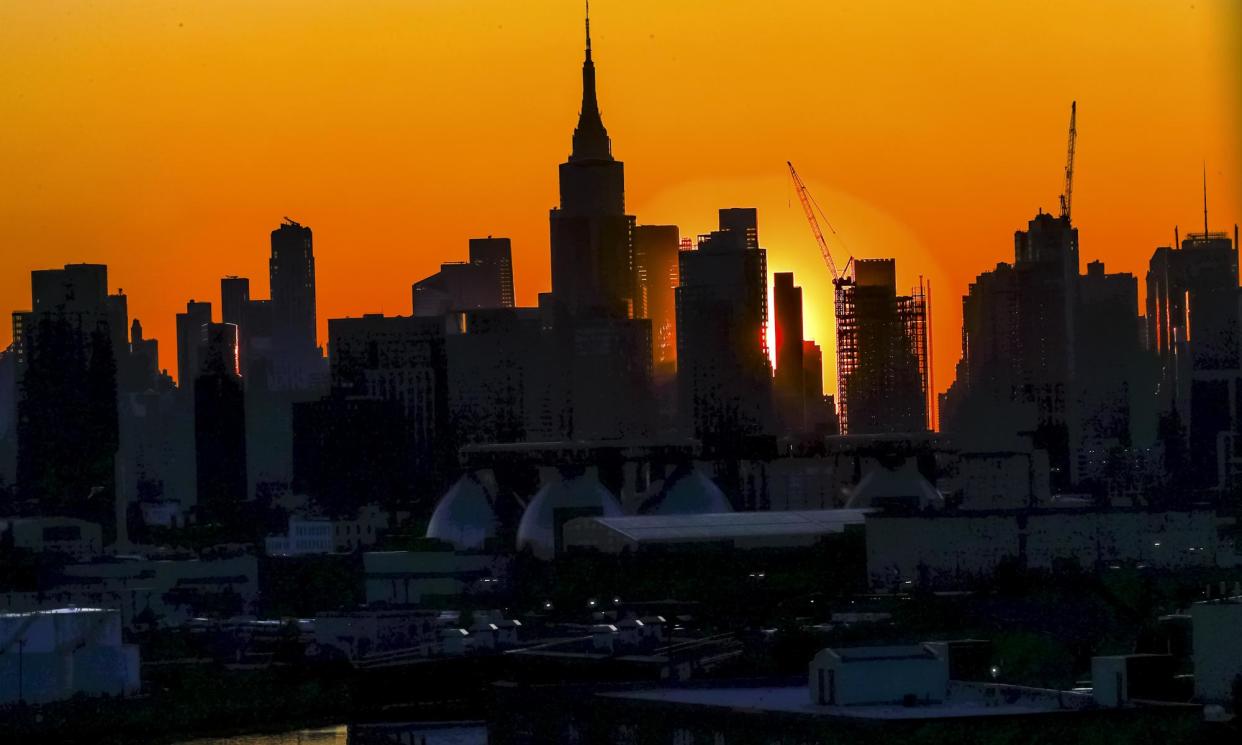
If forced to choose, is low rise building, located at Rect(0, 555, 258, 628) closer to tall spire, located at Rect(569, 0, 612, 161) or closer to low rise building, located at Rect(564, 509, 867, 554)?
low rise building, located at Rect(564, 509, 867, 554)

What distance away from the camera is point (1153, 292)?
10919 cm

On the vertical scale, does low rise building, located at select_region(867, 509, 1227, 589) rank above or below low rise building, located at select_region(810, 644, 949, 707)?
above

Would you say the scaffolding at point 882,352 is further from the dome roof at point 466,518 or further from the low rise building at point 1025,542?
the low rise building at point 1025,542

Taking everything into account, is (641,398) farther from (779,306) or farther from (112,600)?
(112,600)

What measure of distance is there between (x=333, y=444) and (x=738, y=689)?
68.2 meters

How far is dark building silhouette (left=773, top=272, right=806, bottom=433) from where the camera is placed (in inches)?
4092

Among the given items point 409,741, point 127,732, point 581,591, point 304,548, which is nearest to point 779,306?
point 304,548

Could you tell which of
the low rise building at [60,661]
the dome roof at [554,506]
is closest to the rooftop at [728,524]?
the dome roof at [554,506]

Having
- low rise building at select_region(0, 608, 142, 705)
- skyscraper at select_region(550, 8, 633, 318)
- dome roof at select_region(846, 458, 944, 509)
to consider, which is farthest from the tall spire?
low rise building at select_region(0, 608, 142, 705)

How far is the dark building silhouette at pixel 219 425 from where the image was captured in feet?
316

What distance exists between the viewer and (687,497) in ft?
242

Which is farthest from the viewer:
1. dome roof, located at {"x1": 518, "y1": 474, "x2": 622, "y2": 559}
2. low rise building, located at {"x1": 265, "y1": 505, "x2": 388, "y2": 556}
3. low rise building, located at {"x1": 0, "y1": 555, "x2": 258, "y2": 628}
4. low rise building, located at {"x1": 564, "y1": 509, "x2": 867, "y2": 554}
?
low rise building, located at {"x1": 265, "y1": 505, "x2": 388, "y2": 556}

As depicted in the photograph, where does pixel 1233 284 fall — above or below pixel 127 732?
above

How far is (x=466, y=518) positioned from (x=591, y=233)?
112 feet
